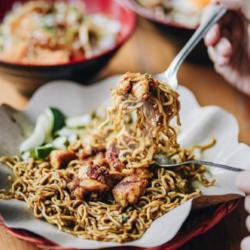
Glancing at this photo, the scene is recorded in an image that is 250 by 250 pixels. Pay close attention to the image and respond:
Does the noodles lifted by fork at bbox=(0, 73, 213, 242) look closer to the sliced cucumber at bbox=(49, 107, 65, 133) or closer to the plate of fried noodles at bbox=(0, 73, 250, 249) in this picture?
the plate of fried noodles at bbox=(0, 73, 250, 249)

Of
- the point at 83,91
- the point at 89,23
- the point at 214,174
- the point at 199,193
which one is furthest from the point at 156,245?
the point at 89,23

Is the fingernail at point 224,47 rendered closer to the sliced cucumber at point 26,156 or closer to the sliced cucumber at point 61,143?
the sliced cucumber at point 61,143

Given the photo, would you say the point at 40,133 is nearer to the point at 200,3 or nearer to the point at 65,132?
the point at 65,132

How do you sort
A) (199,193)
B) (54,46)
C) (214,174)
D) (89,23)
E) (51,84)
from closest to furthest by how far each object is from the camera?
(199,193) < (214,174) < (51,84) < (54,46) < (89,23)

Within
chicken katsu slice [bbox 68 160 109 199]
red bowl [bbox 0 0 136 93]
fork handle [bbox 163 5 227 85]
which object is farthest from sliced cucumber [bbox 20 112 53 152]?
fork handle [bbox 163 5 227 85]

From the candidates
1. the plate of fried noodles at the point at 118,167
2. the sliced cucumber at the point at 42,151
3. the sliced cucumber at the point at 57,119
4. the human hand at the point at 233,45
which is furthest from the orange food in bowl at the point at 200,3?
the sliced cucumber at the point at 42,151

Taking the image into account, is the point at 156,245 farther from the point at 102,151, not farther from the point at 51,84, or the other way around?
the point at 51,84
